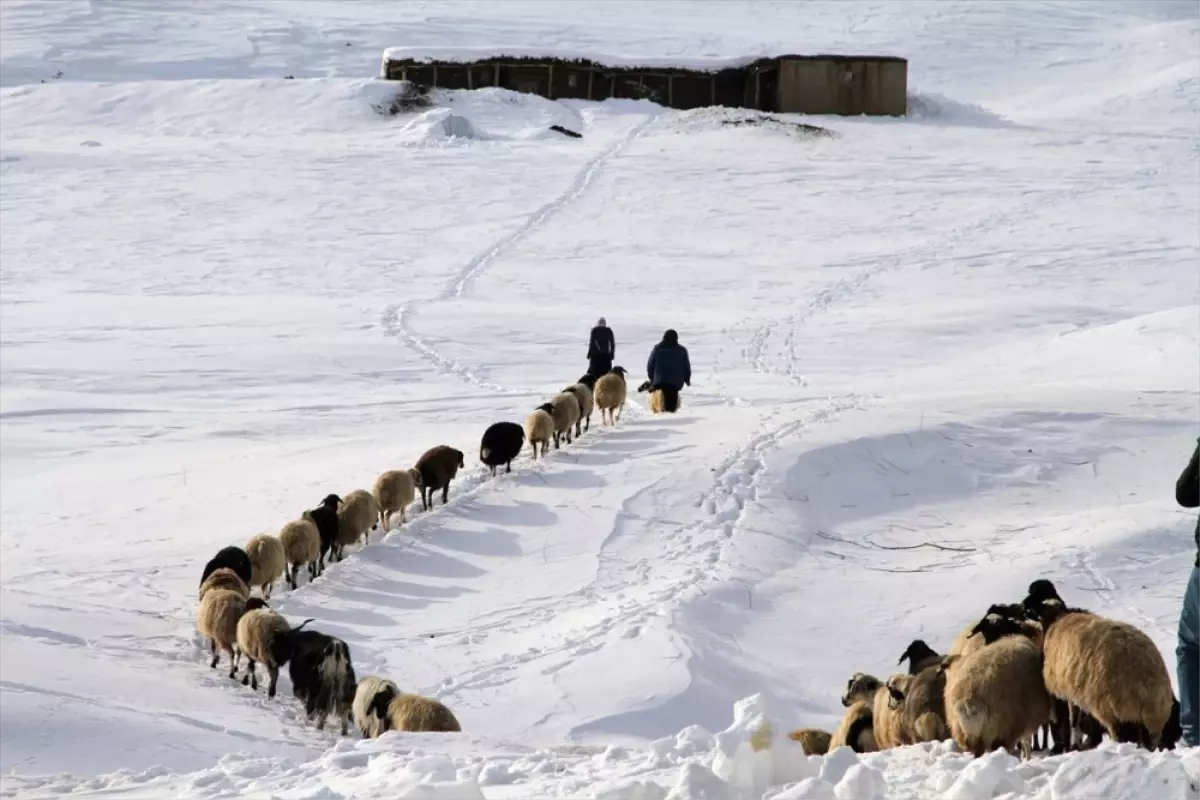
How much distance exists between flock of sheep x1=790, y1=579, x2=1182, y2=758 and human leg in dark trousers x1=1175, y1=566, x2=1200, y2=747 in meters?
0.09

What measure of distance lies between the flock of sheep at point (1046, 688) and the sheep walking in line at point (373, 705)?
2.98 metres

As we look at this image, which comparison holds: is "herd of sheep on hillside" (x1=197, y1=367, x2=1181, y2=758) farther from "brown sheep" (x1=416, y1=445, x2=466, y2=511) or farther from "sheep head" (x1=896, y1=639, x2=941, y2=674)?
"brown sheep" (x1=416, y1=445, x2=466, y2=511)

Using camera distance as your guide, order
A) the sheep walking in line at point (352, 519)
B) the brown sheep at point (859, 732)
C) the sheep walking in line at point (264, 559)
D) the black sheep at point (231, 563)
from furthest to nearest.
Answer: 1. the sheep walking in line at point (352, 519)
2. the sheep walking in line at point (264, 559)
3. the black sheep at point (231, 563)
4. the brown sheep at point (859, 732)

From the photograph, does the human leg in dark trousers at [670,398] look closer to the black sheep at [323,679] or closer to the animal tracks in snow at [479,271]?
the animal tracks in snow at [479,271]

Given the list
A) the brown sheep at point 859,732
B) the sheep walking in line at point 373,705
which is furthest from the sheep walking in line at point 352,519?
the brown sheep at point 859,732

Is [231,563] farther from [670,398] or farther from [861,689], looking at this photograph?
[670,398]

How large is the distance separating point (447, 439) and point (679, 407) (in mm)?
2769

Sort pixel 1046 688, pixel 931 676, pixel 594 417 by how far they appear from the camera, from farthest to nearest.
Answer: pixel 594 417 → pixel 931 676 → pixel 1046 688

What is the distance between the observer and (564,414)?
15328 millimetres

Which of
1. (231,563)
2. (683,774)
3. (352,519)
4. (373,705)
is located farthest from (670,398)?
(683,774)

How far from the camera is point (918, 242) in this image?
30.9 metres

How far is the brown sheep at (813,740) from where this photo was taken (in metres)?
7.81

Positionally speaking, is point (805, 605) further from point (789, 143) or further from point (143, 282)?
point (789, 143)

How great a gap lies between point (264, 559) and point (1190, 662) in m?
7.21
